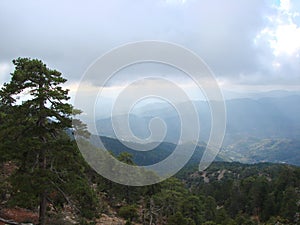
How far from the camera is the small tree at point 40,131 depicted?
A: 12.1 m

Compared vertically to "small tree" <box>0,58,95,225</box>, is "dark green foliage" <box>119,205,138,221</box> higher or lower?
lower

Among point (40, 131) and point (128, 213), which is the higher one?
point (40, 131)

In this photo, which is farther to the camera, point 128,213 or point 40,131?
point 128,213

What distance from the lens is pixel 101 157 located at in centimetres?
2552

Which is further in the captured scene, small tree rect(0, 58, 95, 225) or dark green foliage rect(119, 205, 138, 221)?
dark green foliage rect(119, 205, 138, 221)

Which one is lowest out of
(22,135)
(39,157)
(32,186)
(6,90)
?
(32,186)

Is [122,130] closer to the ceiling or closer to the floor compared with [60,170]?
closer to the ceiling

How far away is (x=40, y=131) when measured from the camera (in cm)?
1251

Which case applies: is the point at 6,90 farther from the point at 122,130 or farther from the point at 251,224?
the point at 251,224

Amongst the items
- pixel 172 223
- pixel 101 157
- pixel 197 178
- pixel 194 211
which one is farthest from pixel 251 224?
pixel 197 178

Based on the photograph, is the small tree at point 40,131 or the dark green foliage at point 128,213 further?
the dark green foliage at point 128,213

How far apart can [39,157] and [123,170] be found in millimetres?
16472

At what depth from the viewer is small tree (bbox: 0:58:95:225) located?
12.1 m

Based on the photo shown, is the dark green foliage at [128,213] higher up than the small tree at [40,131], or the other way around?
the small tree at [40,131]
